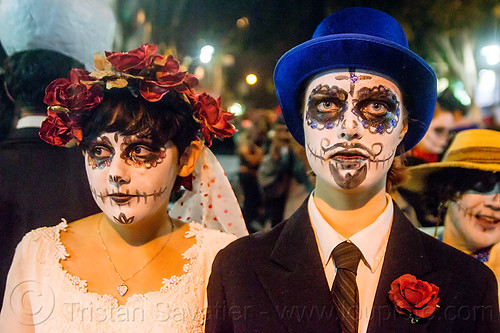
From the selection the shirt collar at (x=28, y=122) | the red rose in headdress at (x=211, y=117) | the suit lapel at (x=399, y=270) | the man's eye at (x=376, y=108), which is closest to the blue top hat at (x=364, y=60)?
the man's eye at (x=376, y=108)

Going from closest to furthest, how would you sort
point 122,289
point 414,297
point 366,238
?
1. point 414,297
2. point 366,238
3. point 122,289

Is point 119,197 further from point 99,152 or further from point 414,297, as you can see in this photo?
point 414,297

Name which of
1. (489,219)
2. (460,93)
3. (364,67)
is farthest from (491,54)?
(364,67)

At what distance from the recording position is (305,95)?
1.62 m

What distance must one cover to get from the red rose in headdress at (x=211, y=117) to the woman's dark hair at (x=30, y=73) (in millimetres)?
585

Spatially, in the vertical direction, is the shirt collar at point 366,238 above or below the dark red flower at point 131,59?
below

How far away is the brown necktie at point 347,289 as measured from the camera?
4.82 ft

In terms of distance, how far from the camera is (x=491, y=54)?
2.24 m

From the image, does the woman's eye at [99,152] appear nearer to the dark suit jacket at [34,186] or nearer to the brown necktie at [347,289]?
the dark suit jacket at [34,186]

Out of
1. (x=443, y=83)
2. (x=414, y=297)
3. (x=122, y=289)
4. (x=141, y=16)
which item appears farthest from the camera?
(x=443, y=83)

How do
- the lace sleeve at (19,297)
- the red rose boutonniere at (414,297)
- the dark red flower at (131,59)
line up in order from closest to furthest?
the red rose boutonniere at (414,297), the dark red flower at (131,59), the lace sleeve at (19,297)

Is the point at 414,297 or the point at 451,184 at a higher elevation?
the point at 451,184

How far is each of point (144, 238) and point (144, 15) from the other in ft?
3.19

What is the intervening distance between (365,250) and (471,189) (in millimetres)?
718
